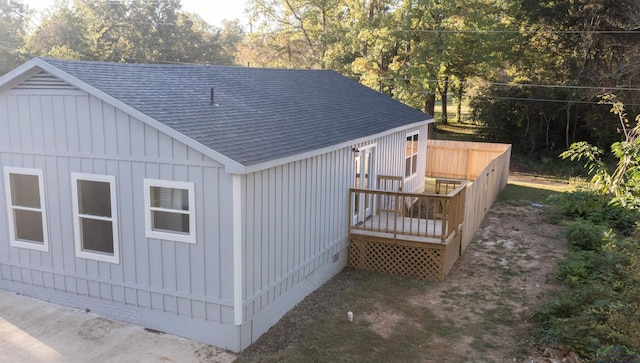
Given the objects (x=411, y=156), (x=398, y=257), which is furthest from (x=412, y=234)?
(x=411, y=156)

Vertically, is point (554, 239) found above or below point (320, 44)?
below

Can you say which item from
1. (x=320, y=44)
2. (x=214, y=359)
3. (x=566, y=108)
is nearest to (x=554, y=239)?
(x=214, y=359)

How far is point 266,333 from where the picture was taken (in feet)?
23.9

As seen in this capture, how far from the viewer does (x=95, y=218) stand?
24.5 feet

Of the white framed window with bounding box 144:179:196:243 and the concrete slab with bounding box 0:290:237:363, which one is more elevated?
the white framed window with bounding box 144:179:196:243

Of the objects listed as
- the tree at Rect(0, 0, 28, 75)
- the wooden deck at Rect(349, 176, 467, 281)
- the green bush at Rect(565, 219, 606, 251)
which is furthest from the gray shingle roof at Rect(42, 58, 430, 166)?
the tree at Rect(0, 0, 28, 75)

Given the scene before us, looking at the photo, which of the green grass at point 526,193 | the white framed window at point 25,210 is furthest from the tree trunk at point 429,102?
the white framed window at point 25,210

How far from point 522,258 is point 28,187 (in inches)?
388

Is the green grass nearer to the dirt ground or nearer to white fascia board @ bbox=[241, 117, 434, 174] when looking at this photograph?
the dirt ground

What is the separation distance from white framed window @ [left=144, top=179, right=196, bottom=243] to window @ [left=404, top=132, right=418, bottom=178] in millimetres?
9025

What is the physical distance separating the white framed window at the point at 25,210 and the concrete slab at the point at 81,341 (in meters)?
1.08

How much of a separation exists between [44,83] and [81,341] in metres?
3.87

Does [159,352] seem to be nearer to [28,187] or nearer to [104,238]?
[104,238]

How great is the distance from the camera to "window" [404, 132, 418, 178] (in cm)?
1509
